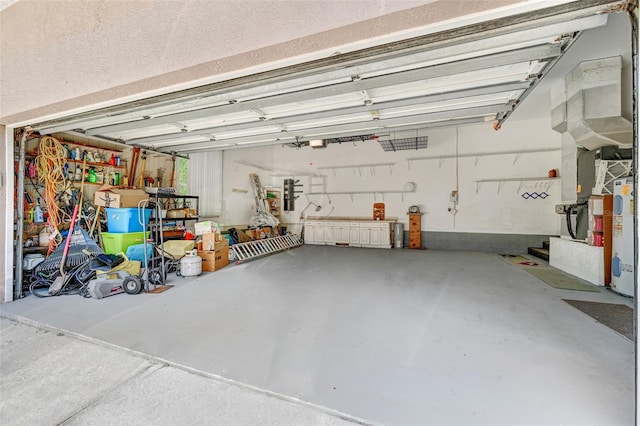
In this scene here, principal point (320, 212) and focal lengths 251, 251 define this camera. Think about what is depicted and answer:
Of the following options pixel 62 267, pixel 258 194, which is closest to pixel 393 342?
pixel 62 267

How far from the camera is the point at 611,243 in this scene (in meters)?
3.55

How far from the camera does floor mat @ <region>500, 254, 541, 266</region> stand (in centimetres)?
498

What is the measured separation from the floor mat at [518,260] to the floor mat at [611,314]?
2.24 metres

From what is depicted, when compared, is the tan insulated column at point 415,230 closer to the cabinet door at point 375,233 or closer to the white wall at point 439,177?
the white wall at point 439,177

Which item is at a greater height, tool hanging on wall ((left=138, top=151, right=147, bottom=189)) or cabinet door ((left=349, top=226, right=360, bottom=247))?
tool hanging on wall ((left=138, top=151, right=147, bottom=189))

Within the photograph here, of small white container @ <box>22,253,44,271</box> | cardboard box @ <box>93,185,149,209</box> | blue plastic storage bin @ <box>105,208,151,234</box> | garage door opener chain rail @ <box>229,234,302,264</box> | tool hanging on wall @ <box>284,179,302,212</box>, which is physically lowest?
garage door opener chain rail @ <box>229,234,302,264</box>

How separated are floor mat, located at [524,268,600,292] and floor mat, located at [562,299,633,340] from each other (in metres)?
0.60

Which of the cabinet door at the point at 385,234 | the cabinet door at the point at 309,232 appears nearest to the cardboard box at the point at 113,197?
the cabinet door at the point at 309,232

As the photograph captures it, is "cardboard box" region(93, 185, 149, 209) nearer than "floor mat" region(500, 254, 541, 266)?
Yes

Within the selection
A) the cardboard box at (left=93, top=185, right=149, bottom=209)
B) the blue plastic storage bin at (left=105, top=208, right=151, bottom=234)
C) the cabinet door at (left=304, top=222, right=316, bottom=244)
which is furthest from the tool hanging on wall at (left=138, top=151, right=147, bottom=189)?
the cabinet door at (left=304, top=222, right=316, bottom=244)

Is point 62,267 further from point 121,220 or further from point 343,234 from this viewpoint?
point 343,234

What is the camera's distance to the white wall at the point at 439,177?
20.1 feet

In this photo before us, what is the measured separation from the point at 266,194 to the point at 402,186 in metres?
4.23

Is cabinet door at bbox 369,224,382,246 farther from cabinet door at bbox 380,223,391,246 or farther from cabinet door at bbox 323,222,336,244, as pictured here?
cabinet door at bbox 323,222,336,244
